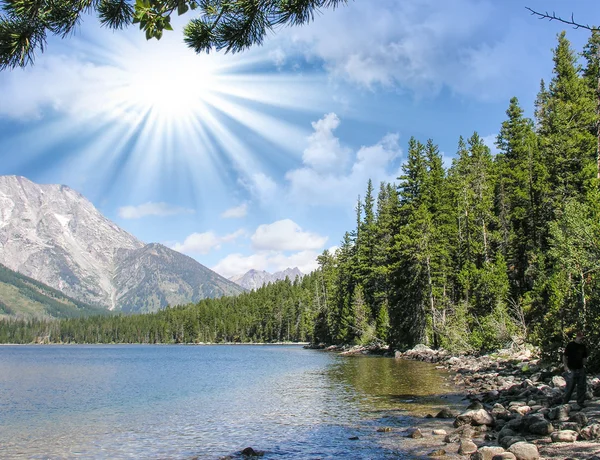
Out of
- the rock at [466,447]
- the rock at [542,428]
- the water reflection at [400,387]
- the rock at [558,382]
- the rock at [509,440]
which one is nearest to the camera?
the rock at [509,440]

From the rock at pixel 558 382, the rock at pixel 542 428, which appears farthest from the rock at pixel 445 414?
the rock at pixel 542 428

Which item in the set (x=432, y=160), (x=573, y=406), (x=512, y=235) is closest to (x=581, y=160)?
(x=512, y=235)

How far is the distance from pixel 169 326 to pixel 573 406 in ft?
607

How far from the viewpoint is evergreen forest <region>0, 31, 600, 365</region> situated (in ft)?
73.1

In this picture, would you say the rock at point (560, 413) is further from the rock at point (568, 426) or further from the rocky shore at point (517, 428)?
the rock at point (568, 426)

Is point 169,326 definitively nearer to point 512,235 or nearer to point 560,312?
point 512,235

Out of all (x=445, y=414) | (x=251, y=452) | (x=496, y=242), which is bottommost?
(x=251, y=452)

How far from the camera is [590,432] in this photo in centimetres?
1024

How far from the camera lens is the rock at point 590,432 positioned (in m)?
10.1

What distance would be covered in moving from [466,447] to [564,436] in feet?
7.33

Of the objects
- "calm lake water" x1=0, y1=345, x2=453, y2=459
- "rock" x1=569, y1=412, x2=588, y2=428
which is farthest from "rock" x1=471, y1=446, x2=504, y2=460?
"rock" x1=569, y1=412, x2=588, y2=428

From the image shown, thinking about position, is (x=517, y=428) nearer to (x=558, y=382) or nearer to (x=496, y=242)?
(x=558, y=382)

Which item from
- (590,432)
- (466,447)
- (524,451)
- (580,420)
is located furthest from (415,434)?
(590,432)

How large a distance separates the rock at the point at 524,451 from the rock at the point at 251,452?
6590mm
